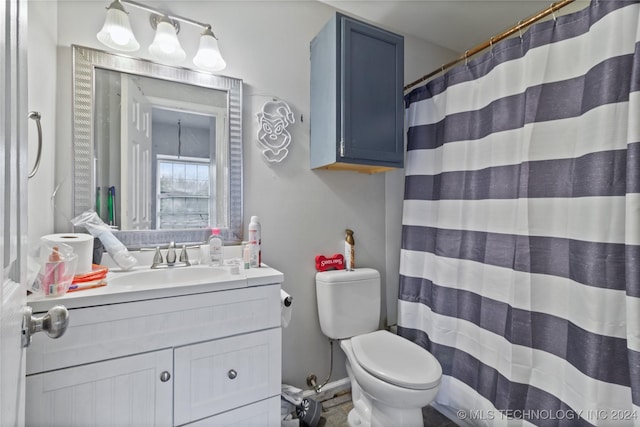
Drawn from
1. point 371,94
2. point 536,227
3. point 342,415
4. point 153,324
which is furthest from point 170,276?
point 536,227

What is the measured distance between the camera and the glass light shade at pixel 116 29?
117 centimetres

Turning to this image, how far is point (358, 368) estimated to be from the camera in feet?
4.42

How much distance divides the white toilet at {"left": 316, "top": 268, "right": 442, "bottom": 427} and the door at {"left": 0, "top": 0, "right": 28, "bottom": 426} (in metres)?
1.16

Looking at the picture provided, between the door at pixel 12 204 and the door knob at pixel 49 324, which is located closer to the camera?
the door at pixel 12 204

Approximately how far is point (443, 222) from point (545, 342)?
27.4 inches

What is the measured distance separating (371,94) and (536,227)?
1006mm

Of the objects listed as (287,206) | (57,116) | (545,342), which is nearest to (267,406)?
(287,206)

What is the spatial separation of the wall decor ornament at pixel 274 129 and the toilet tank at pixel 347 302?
0.74m

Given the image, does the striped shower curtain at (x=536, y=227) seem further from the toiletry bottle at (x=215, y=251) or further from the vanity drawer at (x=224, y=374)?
the toiletry bottle at (x=215, y=251)

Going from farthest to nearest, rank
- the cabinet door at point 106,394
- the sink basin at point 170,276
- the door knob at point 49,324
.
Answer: the sink basin at point 170,276, the cabinet door at point 106,394, the door knob at point 49,324

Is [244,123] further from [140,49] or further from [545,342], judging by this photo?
[545,342]

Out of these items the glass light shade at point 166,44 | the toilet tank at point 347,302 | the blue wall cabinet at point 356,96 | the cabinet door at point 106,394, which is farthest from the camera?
the toilet tank at point 347,302

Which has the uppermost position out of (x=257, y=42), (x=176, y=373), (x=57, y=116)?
(x=257, y=42)

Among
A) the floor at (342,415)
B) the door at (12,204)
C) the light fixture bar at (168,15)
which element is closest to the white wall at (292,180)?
the light fixture bar at (168,15)
